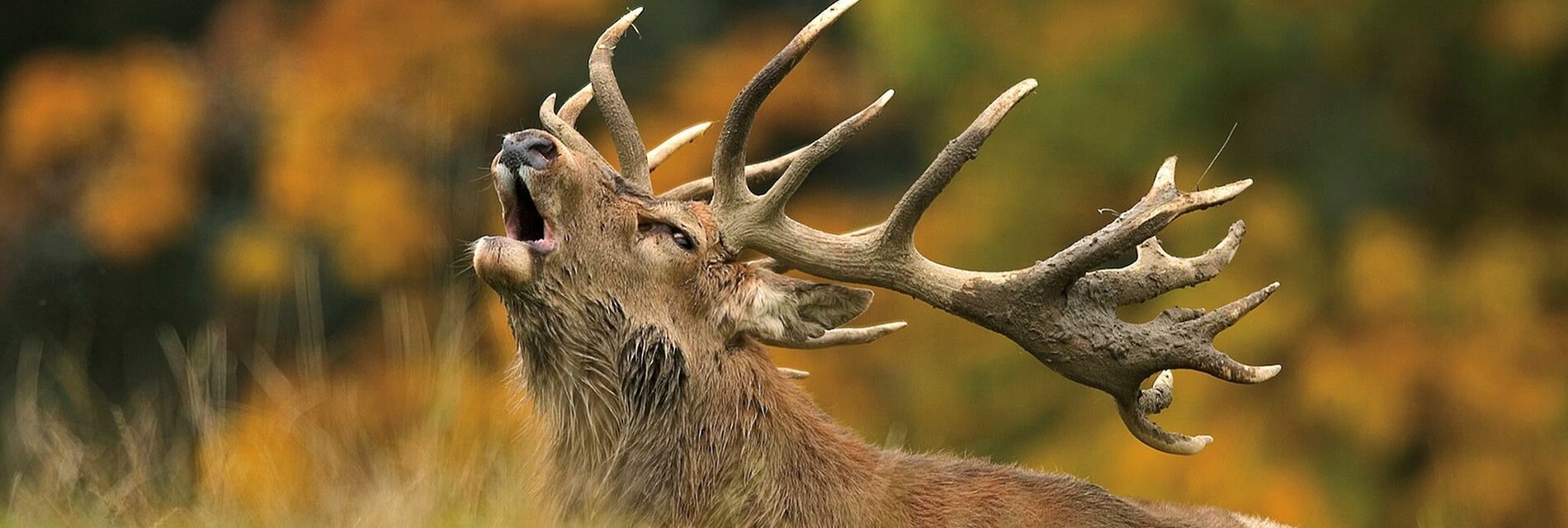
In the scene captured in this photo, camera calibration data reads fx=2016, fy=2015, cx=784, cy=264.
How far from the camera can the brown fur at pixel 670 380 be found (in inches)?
183

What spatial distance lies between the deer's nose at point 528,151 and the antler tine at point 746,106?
0.43m

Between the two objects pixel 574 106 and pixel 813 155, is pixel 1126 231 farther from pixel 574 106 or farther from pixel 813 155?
pixel 574 106

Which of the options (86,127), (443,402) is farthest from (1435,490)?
(86,127)

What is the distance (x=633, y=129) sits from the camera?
517 centimetres

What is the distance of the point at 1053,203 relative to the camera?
10648 mm

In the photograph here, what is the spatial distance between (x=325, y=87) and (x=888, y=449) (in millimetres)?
8065

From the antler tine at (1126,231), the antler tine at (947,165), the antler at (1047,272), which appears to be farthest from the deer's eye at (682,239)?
the antler tine at (1126,231)

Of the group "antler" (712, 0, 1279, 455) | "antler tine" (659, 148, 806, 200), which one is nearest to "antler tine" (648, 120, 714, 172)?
"antler tine" (659, 148, 806, 200)

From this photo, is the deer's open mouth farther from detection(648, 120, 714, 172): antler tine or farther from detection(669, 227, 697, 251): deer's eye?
detection(648, 120, 714, 172): antler tine

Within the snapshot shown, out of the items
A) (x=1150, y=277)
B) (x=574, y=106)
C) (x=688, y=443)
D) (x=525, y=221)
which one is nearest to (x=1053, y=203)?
(x=574, y=106)

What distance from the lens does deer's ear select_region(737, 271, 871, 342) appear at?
484 centimetres

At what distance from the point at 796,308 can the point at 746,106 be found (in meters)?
0.50

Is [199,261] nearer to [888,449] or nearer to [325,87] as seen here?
[325,87]

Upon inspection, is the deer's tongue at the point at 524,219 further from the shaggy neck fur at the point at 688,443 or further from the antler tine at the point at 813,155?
the antler tine at the point at 813,155
